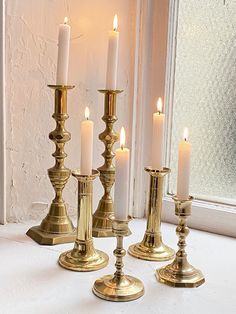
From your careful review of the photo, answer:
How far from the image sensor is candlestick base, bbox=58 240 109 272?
→ 0.90m

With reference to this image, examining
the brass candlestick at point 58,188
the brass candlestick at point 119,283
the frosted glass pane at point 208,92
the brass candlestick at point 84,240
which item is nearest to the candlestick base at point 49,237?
the brass candlestick at point 58,188

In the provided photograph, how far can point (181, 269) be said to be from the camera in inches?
34.1

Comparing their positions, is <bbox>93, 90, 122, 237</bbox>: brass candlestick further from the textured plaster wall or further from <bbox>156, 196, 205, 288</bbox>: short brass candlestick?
<bbox>156, 196, 205, 288</bbox>: short brass candlestick

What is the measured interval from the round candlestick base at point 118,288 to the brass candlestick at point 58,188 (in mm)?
227

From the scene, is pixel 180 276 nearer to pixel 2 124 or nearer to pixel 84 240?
pixel 84 240

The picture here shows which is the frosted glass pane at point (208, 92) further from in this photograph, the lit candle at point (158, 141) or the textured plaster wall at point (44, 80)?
the lit candle at point (158, 141)

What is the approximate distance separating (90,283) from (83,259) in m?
0.07

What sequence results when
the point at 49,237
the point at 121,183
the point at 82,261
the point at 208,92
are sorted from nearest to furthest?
the point at 121,183
the point at 82,261
the point at 49,237
the point at 208,92

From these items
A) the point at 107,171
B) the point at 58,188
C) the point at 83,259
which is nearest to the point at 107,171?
the point at 107,171

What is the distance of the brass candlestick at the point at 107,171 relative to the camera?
105 cm

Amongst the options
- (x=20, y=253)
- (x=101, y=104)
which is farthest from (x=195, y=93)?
(x=20, y=253)

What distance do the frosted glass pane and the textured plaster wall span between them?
134 millimetres

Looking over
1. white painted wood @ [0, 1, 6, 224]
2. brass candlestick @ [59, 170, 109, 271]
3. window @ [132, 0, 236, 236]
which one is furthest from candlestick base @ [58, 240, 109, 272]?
window @ [132, 0, 236, 236]

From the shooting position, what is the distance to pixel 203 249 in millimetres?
1038
